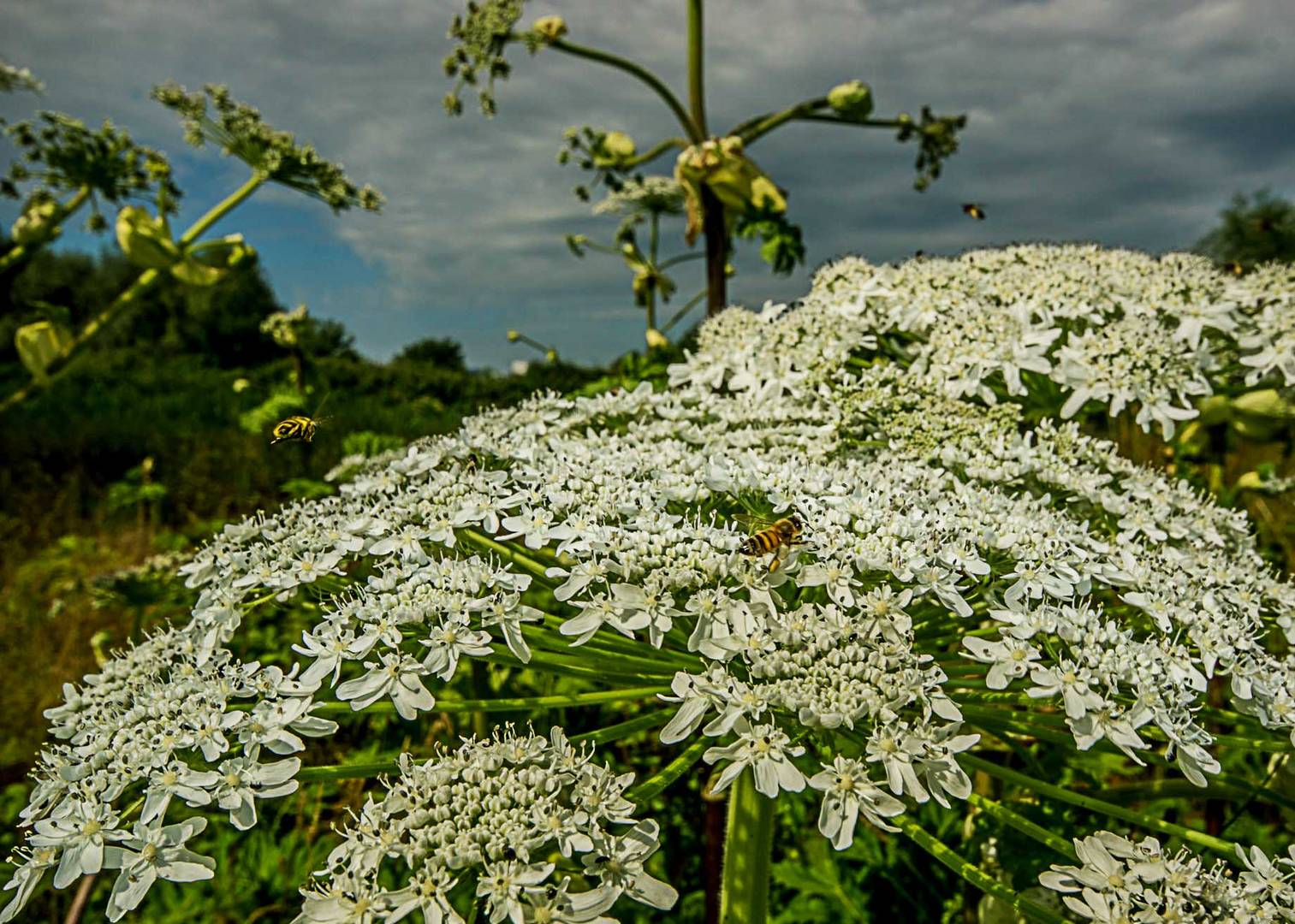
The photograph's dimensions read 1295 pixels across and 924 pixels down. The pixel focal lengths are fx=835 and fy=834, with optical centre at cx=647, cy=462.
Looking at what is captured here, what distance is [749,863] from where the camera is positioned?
2.01 metres

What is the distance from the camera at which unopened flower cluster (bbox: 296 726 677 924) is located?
1.47 m

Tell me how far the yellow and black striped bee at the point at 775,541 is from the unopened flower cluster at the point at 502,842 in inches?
23.3

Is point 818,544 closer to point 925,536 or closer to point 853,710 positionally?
point 925,536

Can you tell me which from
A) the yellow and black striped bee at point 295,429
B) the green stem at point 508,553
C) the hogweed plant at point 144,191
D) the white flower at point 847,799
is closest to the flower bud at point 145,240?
the hogweed plant at point 144,191

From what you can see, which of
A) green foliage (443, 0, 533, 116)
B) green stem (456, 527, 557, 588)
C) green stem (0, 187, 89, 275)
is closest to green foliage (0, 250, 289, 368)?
green stem (0, 187, 89, 275)

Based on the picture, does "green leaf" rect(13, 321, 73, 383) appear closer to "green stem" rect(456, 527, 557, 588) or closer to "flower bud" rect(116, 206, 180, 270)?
"flower bud" rect(116, 206, 180, 270)

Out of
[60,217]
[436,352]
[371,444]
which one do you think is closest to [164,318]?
[436,352]

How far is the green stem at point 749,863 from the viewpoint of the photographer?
1990mm

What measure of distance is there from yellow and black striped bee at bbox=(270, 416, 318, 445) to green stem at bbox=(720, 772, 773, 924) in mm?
2251

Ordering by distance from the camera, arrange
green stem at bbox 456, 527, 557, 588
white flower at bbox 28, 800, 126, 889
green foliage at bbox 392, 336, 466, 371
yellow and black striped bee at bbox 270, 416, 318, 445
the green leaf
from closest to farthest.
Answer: white flower at bbox 28, 800, 126, 889
green stem at bbox 456, 527, 557, 588
yellow and black striped bee at bbox 270, 416, 318, 445
the green leaf
green foliage at bbox 392, 336, 466, 371

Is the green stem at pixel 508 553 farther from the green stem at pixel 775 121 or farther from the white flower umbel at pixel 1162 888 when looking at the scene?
the green stem at pixel 775 121

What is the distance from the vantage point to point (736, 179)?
3.90 metres

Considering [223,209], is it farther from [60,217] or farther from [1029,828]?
[1029,828]

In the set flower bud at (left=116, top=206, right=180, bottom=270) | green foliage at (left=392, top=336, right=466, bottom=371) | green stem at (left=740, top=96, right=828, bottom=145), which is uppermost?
green stem at (left=740, top=96, right=828, bottom=145)
